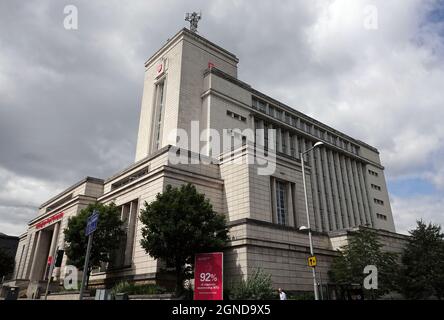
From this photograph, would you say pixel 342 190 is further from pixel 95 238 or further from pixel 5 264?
pixel 5 264

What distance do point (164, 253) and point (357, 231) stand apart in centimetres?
1706

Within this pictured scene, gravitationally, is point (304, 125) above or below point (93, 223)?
above

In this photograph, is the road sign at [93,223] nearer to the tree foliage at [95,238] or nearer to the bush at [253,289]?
the bush at [253,289]

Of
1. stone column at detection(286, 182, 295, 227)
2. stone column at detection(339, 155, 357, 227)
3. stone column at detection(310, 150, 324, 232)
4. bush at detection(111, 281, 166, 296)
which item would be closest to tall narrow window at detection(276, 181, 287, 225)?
stone column at detection(286, 182, 295, 227)

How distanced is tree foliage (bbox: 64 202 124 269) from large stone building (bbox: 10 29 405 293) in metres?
1.78

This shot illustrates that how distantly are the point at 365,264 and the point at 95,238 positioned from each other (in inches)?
872

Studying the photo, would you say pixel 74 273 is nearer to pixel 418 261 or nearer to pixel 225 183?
pixel 225 183

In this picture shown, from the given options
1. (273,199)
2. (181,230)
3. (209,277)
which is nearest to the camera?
(209,277)

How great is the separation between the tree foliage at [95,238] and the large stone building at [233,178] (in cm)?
178

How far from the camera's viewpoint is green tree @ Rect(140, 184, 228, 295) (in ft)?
72.1

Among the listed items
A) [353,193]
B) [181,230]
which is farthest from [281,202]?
[353,193]

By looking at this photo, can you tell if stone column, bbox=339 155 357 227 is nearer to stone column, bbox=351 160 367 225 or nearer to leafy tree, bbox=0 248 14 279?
stone column, bbox=351 160 367 225

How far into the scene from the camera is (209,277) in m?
19.5

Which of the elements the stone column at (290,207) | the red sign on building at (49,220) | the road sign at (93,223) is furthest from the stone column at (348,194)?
the road sign at (93,223)
